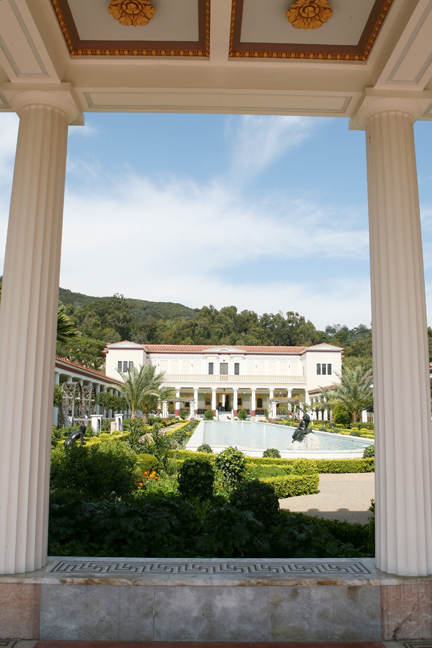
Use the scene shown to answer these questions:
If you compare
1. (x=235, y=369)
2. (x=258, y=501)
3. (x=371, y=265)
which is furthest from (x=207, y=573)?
(x=235, y=369)

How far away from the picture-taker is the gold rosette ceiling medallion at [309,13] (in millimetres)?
2798

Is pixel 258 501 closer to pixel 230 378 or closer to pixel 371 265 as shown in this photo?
pixel 371 265

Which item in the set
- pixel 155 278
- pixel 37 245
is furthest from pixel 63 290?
pixel 37 245

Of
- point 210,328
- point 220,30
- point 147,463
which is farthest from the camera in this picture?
point 210,328

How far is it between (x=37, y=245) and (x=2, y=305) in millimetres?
442

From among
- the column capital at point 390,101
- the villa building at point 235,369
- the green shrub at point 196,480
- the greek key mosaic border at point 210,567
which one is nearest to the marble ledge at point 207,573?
the greek key mosaic border at point 210,567

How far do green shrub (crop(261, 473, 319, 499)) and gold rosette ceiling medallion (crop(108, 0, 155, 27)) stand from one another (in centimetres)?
695

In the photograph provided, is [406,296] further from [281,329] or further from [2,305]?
[281,329]

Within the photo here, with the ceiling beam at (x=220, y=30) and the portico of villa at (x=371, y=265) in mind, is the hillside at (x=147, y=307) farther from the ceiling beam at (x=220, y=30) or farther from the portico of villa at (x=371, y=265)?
the ceiling beam at (x=220, y=30)

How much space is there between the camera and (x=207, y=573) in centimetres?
267

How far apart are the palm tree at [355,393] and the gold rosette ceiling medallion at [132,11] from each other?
21836 mm

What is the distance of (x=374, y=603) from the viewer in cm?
259

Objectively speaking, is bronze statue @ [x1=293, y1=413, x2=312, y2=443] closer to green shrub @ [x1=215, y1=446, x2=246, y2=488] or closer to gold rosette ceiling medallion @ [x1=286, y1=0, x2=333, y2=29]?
green shrub @ [x1=215, y1=446, x2=246, y2=488]

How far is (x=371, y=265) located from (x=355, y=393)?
21460 millimetres
